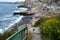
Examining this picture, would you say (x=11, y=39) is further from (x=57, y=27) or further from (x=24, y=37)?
(x=57, y=27)

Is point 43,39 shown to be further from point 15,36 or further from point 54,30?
point 15,36

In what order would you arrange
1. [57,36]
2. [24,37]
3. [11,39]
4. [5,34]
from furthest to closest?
[5,34]
[57,36]
[24,37]
[11,39]

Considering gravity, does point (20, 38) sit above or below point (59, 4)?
above

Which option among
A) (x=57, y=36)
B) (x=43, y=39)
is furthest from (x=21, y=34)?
(x=43, y=39)

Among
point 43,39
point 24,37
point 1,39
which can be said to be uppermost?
point 24,37

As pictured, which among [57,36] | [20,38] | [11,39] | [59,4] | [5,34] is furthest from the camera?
[59,4]

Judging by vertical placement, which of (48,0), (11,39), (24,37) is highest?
(11,39)

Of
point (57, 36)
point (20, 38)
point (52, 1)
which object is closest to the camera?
point (20, 38)

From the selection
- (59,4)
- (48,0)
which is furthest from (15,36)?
(48,0)

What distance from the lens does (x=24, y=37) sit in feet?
21.5

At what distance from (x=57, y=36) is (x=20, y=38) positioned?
1789 millimetres

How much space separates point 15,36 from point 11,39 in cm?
33

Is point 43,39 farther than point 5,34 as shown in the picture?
Yes

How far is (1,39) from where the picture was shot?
26.1ft
